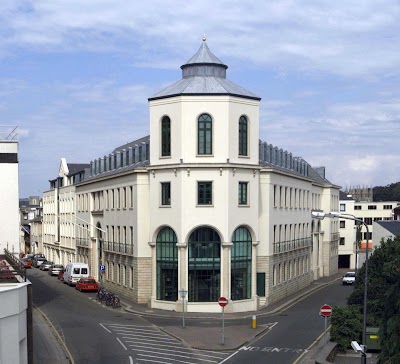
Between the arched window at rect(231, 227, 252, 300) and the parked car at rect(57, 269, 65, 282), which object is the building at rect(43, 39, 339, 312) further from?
the parked car at rect(57, 269, 65, 282)

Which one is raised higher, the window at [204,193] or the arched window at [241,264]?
the window at [204,193]

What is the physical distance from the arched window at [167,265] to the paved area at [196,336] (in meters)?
1.68

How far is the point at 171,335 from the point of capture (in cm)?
4244

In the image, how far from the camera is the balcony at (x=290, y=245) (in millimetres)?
61156

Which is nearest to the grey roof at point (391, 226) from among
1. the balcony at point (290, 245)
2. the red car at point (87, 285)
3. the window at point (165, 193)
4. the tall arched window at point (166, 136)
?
the balcony at point (290, 245)

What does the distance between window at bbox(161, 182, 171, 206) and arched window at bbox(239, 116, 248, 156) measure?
6.11m

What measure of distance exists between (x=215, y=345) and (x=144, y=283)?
18.7m

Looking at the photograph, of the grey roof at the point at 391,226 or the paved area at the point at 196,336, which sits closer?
the paved area at the point at 196,336

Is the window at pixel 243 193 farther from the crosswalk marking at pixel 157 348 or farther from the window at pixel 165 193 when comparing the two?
the crosswalk marking at pixel 157 348

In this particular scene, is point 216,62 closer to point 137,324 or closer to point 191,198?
point 191,198

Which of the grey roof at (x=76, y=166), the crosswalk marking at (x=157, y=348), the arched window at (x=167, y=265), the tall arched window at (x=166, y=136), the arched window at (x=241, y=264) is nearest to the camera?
the crosswalk marking at (x=157, y=348)

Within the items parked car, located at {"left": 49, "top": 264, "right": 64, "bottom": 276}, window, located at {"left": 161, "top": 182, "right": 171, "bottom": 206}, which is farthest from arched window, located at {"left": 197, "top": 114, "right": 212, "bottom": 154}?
parked car, located at {"left": 49, "top": 264, "right": 64, "bottom": 276}

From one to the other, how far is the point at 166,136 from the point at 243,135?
5.89m

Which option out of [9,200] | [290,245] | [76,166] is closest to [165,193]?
[9,200]
